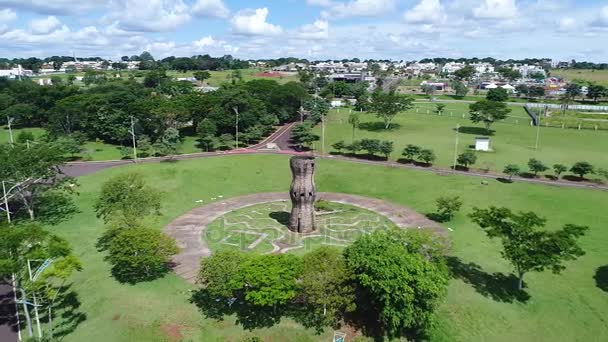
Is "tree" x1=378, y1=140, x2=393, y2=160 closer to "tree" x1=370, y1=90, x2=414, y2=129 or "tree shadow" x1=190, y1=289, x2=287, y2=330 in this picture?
"tree" x1=370, y1=90, x2=414, y2=129

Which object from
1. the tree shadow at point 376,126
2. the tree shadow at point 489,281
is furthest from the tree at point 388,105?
the tree shadow at point 489,281

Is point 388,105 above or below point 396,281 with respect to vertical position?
above

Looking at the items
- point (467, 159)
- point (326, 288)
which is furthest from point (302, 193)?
point (467, 159)

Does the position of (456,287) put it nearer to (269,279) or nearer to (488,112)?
(269,279)

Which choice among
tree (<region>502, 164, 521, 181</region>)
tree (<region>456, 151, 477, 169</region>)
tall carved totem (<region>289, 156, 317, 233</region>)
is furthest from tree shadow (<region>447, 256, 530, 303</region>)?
tree (<region>456, 151, 477, 169</region>)

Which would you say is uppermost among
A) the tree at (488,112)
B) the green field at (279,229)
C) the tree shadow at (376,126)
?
the tree at (488,112)

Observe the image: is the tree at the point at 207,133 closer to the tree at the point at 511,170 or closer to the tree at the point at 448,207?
the tree at the point at 448,207
